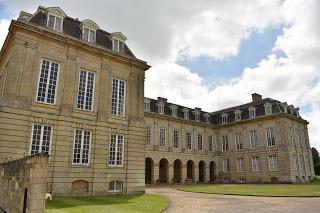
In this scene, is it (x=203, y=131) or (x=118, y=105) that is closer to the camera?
(x=118, y=105)

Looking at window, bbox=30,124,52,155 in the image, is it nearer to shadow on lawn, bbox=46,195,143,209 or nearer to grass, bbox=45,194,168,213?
shadow on lawn, bbox=46,195,143,209

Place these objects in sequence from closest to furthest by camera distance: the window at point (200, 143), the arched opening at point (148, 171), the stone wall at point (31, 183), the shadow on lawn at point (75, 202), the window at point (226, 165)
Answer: the stone wall at point (31, 183) < the shadow on lawn at point (75, 202) < the arched opening at point (148, 171) < the window at point (200, 143) < the window at point (226, 165)

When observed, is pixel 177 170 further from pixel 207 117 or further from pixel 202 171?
pixel 207 117

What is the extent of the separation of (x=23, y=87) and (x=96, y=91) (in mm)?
4875

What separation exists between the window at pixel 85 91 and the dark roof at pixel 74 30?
3.06 metres

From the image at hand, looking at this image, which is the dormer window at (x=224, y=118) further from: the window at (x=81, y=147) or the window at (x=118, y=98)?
the window at (x=81, y=147)

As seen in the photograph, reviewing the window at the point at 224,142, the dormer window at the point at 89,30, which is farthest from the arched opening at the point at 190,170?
the dormer window at the point at 89,30

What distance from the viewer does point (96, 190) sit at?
17.5 m

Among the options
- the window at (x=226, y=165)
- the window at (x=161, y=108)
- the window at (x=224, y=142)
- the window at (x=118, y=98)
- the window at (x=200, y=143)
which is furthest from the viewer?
the window at (x=224, y=142)

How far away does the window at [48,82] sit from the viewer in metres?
16.8

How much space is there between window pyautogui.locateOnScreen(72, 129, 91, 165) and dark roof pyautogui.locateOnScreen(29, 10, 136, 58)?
7.29 metres

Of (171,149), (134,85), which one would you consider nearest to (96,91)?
(134,85)

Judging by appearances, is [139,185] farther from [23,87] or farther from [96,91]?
[23,87]

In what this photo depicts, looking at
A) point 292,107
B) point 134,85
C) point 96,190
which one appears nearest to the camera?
point 96,190
